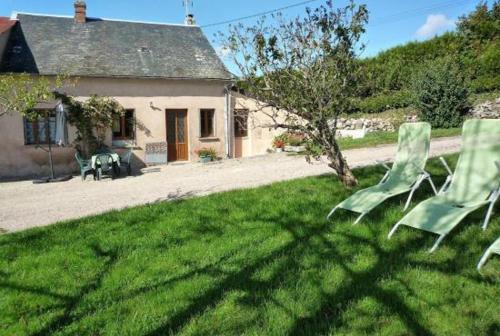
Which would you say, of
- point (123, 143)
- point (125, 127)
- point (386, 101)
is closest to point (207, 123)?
point (125, 127)

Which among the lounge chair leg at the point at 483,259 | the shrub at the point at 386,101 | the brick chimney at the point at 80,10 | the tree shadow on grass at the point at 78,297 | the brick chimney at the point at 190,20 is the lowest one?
the tree shadow on grass at the point at 78,297

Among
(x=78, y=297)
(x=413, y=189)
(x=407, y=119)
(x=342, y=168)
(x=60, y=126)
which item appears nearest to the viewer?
(x=78, y=297)

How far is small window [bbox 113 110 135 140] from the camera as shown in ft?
53.3

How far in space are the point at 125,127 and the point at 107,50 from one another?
10.8 ft

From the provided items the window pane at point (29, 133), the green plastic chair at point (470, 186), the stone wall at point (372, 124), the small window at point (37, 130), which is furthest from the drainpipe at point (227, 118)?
the green plastic chair at point (470, 186)

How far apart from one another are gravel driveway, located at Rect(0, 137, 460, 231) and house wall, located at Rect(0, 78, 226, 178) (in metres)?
1.83

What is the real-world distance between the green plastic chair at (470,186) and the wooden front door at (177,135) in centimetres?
1319

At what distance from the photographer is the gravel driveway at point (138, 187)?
26.8 feet

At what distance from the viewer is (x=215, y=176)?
1180 cm

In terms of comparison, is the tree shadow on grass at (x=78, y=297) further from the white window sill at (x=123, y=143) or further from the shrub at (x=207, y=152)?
the shrub at (x=207, y=152)

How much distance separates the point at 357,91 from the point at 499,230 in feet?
11.1

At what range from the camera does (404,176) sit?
249 inches

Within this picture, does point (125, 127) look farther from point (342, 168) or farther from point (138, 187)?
point (342, 168)

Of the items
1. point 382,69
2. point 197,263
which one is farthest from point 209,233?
point 382,69
